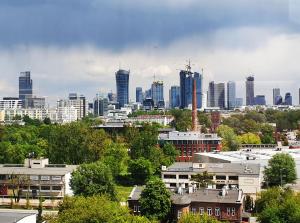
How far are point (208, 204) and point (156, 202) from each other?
1.14m

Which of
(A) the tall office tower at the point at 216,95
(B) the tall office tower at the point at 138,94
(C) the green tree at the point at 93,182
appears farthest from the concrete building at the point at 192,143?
(B) the tall office tower at the point at 138,94

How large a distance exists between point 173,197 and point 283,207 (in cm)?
225

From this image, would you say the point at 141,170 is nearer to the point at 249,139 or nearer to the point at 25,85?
the point at 249,139

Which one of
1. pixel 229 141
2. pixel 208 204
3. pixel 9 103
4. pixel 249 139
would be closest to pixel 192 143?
pixel 229 141

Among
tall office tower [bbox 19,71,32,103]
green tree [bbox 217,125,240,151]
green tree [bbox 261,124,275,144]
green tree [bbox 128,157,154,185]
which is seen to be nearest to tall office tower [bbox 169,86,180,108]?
tall office tower [bbox 19,71,32,103]

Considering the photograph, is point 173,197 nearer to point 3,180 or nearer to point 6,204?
point 6,204

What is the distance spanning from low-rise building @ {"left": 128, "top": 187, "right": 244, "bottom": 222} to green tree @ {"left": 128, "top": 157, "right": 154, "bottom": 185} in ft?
13.9

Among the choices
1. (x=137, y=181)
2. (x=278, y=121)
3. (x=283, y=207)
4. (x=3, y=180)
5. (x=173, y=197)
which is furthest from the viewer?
(x=278, y=121)

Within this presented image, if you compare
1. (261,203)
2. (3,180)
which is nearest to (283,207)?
(261,203)

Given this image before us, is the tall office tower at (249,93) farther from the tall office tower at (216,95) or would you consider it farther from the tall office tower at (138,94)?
the tall office tower at (138,94)

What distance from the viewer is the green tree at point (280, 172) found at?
13727 millimetres

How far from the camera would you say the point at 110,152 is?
1728 cm

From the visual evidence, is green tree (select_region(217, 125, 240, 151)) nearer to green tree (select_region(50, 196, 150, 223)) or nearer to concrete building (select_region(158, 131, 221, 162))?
concrete building (select_region(158, 131, 221, 162))

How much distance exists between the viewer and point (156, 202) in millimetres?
10086
